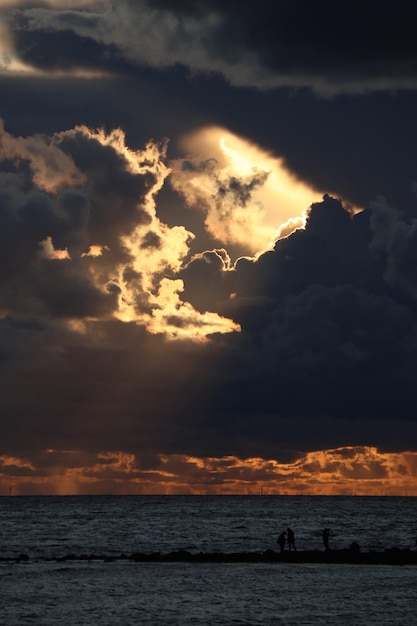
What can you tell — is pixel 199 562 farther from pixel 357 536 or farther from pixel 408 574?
pixel 357 536

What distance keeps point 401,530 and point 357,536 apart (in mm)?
18013

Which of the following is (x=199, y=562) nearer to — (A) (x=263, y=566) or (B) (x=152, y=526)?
(A) (x=263, y=566)

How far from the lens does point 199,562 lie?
235 ft

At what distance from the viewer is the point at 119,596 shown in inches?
1987

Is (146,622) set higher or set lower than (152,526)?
lower

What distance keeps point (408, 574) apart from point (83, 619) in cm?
2608

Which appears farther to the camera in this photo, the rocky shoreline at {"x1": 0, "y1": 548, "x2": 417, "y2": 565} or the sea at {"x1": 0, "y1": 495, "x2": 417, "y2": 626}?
the rocky shoreline at {"x1": 0, "y1": 548, "x2": 417, "y2": 565}

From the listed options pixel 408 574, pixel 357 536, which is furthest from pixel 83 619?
pixel 357 536

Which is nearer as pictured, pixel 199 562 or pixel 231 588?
pixel 231 588

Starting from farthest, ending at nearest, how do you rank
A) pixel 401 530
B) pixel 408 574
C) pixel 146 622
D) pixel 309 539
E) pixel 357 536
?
pixel 401 530 < pixel 357 536 < pixel 309 539 < pixel 408 574 < pixel 146 622

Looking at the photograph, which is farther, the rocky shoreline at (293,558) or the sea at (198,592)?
the rocky shoreline at (293,558)

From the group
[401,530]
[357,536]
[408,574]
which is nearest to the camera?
[408,574]

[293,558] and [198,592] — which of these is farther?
[293,558]

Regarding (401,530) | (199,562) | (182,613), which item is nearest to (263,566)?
(199,562)
